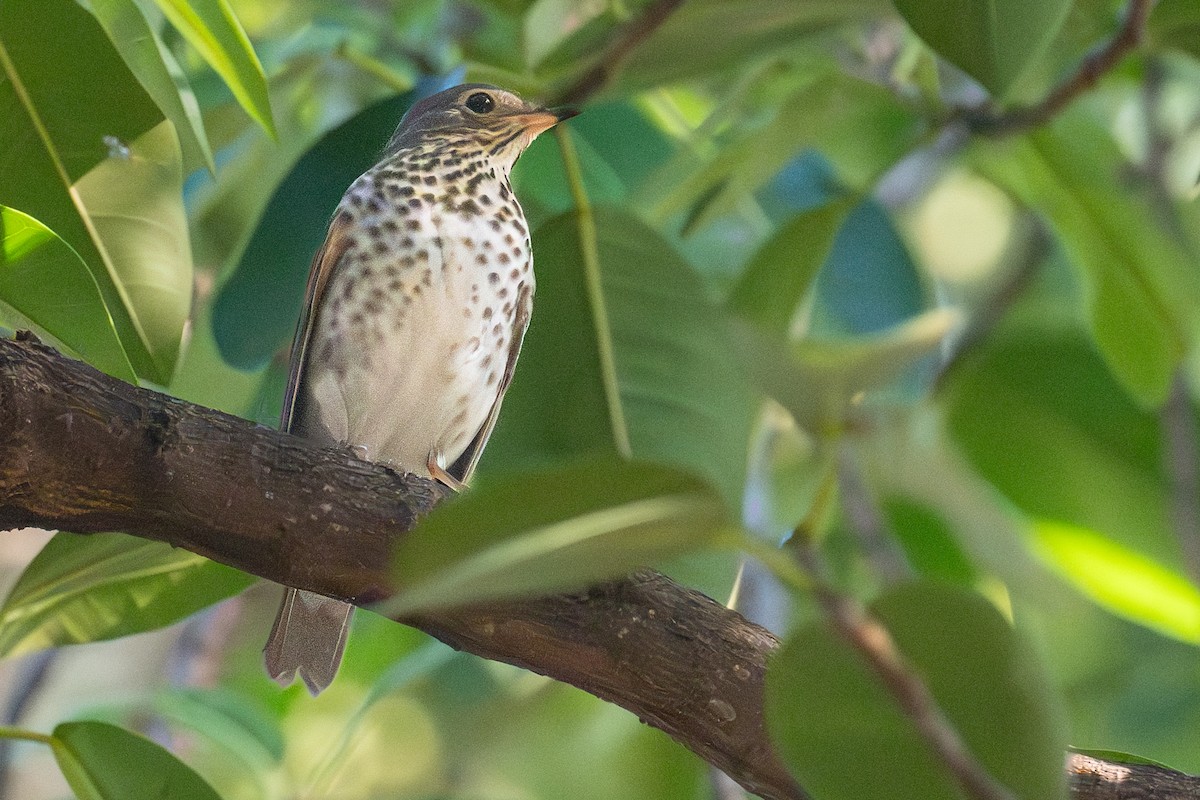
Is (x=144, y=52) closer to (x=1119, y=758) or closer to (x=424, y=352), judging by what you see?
(x=424, y=352)

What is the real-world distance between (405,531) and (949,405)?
2192 millimetres

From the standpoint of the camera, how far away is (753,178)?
284 centimetres

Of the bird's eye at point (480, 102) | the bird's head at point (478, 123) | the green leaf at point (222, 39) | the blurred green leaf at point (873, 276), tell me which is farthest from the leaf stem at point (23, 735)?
the blurred green leaf at point (873, 276)

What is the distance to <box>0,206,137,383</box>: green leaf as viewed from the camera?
179cm

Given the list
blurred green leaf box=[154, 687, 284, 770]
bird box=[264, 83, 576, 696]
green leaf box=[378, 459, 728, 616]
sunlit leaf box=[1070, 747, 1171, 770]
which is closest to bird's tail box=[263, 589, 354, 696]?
bird box=[264, 83, 576, 696]

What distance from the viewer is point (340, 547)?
178 centimetres

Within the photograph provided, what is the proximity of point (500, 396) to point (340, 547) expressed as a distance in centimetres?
105

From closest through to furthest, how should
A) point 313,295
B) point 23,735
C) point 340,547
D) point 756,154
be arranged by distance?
1. point 340,547
2. point 23,735
3. point 313,295
4. point 756,154

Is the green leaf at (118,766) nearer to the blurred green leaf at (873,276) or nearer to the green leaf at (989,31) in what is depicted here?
the green leaf at (989,31)

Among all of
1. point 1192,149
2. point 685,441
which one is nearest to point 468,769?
point 685,441

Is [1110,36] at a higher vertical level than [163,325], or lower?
higher

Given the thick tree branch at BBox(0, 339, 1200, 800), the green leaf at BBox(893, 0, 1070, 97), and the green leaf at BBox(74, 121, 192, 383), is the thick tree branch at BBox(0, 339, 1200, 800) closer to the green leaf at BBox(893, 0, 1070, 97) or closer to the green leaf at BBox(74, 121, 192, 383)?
the green leaf at BBox(74, 121, 192, 383)

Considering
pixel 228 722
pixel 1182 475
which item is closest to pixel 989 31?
pixel 1182 475

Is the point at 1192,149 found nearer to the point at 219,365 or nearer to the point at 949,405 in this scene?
the point at 949,405
